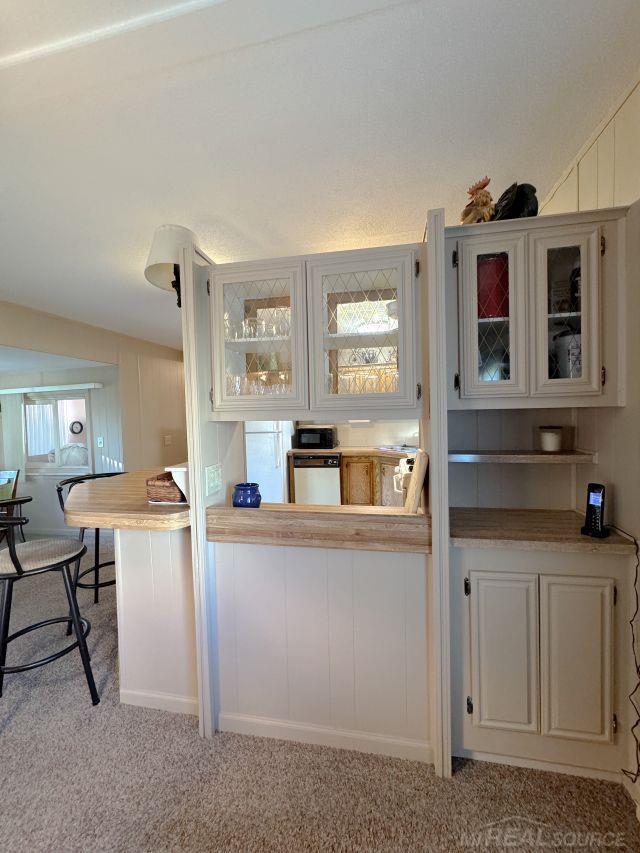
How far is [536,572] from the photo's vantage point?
1.43 m

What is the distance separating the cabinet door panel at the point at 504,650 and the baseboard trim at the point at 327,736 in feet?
0.96

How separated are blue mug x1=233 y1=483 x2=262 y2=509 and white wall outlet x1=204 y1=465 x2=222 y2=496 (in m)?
0.09

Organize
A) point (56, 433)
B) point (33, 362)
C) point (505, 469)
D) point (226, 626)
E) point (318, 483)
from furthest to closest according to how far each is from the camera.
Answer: point (56, 433) → point (318, 483) → point (33, 362) → point (505, 469) → point (226, 626)

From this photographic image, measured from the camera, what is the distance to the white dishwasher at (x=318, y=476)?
4773 mm

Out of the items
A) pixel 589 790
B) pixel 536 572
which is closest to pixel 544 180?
pixel 536 572

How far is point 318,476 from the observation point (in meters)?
→ 4.78

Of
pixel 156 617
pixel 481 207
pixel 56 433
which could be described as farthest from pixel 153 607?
pixel 56 433

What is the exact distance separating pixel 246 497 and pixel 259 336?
72cm

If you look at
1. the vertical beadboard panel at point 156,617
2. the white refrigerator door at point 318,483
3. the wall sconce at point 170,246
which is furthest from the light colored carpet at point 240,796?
the white refrigerator door at point 318,483

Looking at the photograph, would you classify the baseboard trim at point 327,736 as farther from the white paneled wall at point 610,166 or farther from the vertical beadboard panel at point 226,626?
the white paneled wall at point 610,166

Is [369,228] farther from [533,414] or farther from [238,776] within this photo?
[238,776]

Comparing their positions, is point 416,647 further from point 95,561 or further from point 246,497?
point 95,561

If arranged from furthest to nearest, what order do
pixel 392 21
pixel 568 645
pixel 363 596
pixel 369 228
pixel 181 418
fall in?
1. pixel 181 418
2. pixel 369 228
3. pixel 363 596
4. pixel 568 645
5. pixel 392 21

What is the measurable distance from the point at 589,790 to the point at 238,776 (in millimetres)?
1311
